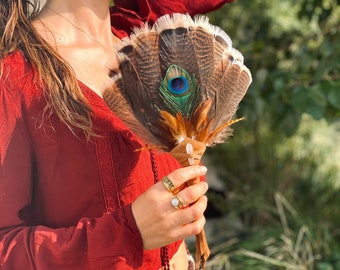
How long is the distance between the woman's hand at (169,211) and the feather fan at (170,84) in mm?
45

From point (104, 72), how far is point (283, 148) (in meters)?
3.21

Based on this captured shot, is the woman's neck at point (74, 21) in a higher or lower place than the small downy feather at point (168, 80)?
higher

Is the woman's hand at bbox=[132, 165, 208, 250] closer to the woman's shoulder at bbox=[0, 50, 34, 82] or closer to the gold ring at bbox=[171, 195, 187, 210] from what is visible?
the gold ring at bbox=[171, 195, 187, 210]

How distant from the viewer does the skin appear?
1.03 m

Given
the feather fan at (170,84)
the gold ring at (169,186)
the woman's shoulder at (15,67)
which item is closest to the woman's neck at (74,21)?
the woman's shoulder at (15,67)

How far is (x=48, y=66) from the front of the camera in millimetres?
1157

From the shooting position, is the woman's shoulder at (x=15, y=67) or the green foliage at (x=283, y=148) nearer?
the woman's shoulder at (x=15, y=67)

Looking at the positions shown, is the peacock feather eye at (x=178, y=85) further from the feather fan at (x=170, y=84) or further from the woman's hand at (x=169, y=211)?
the woman's hand at (x=169, y=211)

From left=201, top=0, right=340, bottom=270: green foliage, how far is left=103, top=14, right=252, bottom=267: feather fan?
1.24 metres

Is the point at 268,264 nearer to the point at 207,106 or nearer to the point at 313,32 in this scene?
the point at 313,32

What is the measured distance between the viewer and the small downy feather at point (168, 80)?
3.51ft

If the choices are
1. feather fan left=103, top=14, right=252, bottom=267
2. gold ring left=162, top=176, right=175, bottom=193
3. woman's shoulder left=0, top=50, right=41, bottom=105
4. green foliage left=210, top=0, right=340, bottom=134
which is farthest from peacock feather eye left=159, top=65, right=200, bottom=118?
green foliage left=210, top=0, right=340, bottom=134

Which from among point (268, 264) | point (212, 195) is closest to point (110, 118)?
point (268, 264)

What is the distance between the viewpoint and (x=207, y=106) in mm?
1078
